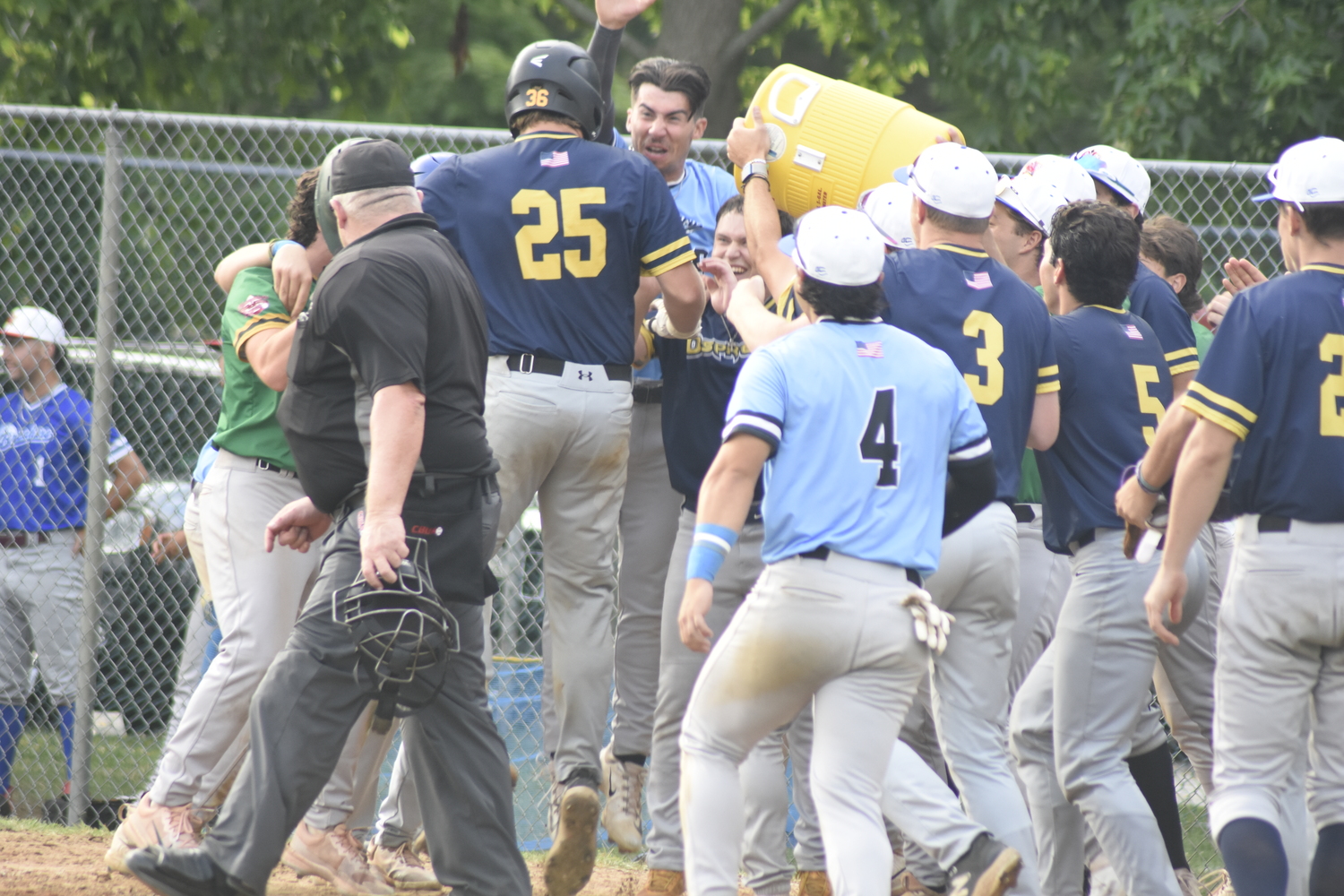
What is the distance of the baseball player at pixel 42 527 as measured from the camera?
692 cm

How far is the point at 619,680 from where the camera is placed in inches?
215

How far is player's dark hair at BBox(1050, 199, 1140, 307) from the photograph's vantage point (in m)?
4.59

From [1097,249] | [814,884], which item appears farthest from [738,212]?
[814,884]

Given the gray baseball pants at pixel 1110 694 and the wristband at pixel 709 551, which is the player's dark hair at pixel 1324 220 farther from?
the wristband at pixel 709 551

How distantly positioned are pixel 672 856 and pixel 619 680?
0.69m

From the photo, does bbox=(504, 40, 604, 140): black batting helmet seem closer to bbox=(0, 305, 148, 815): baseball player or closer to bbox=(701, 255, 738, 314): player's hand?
bbox=(701, 255, 738, 314): player's hand

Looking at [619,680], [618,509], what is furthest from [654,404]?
[619,680]

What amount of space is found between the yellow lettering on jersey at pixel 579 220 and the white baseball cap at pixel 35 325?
3.43 meters

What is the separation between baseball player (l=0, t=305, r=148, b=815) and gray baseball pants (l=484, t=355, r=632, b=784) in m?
3.00

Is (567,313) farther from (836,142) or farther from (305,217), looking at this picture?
(836,142)

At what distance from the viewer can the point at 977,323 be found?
4438 millimetres

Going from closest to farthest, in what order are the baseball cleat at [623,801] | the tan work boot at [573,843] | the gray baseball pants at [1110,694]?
the gray baseball pants at [1110,694], the tan work boot at [573,843], the baseball cleat at [623,801]

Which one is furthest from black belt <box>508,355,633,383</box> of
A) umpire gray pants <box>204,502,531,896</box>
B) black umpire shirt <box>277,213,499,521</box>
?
umpire gray pants <box>204,502,531,896</box>

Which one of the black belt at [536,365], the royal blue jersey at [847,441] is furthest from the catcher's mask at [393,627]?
the black belt at [536,365]
